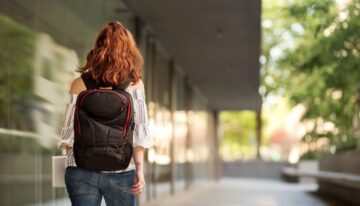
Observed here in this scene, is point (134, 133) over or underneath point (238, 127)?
over

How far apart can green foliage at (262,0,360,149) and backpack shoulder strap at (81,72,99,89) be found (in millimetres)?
8988

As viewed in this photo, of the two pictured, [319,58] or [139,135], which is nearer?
[139,135]

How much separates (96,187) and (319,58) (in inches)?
459

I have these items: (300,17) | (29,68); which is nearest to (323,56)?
(300,17)

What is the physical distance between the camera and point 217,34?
1326 centimetres

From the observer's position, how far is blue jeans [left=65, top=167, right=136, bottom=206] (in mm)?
3059

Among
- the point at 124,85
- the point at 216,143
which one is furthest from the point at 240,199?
the point at 216,143

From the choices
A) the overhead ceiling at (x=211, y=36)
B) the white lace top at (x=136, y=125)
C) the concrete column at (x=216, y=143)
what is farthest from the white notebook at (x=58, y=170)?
Result: the concrete column at (x=216, y=143)

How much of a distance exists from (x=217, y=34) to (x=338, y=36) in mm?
2458

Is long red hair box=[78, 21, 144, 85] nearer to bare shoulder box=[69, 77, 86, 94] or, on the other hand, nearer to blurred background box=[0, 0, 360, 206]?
bare shoulder box=[69, 77, 86, 94]

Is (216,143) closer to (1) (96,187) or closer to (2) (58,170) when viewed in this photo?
(2) (58,170)

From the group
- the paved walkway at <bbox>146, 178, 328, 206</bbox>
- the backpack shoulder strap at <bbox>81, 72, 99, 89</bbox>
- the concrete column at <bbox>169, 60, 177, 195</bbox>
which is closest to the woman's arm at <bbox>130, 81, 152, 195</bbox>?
the backpack shoulder strap at <bbox>81, 72, 99, 89</bbox>

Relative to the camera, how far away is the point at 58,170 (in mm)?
3277

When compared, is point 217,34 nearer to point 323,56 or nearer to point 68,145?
point 323,56
